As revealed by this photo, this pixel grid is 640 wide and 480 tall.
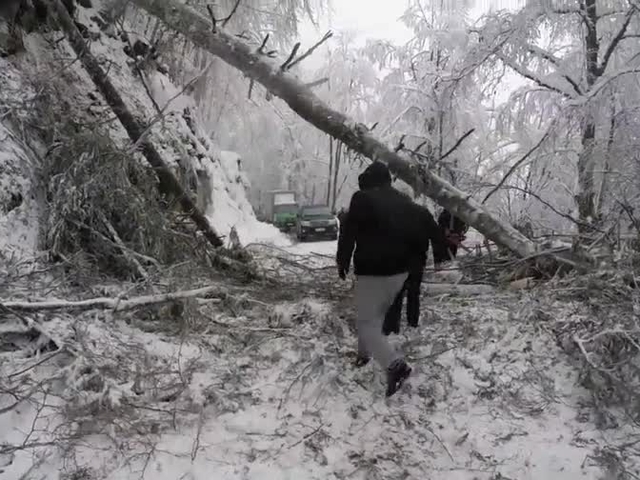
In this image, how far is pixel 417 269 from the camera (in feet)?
A: 11.4

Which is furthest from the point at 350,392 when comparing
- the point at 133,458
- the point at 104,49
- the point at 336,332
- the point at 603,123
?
the point at 104,49

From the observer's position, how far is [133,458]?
8.37 ft

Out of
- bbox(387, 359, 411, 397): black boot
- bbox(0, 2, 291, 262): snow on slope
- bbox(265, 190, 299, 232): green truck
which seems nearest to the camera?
bbox(387, 359, 411, 397): black boot

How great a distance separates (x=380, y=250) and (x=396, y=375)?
33.3 inches

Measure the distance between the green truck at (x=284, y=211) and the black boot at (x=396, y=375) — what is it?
56.1 ft

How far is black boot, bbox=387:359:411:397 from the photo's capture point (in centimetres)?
328

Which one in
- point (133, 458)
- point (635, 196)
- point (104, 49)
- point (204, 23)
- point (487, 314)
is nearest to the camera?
point (133, 458)

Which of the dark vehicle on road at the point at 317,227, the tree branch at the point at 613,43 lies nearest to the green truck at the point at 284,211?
the dark vehicle on road at the point at 317,227

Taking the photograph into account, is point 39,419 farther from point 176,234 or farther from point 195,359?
point 176,234

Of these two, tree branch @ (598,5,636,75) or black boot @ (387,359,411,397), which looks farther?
tree branch @ (598,5,636,75)

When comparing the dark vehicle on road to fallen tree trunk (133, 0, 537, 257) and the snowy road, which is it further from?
fallen tree trunk (133, 0, 537, 257)

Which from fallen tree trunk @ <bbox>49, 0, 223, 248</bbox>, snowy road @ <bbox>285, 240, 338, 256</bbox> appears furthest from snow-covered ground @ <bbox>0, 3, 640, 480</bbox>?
snowy road @ <bbox>285, 240, 338, 256</bbox>

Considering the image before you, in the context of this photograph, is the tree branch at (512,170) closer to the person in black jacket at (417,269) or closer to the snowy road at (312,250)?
the snowy road at (312,250)

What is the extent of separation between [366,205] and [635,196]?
15.4ft
